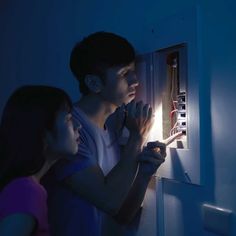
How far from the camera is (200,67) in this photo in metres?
0.92

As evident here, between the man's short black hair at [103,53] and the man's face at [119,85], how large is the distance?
2 centimetres

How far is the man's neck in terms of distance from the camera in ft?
3.53

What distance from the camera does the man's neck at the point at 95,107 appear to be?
1075 millimetres

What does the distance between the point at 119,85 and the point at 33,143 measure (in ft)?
0.99

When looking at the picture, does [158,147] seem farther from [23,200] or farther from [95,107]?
[23,200]

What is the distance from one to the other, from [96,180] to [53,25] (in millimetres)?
1009

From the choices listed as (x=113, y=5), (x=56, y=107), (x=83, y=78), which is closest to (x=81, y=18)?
(x=113, y=5)

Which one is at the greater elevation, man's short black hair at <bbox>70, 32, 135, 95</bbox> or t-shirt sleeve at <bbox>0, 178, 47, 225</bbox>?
man's short black hair at <bbox>70, 32, 135, 95</bbox>

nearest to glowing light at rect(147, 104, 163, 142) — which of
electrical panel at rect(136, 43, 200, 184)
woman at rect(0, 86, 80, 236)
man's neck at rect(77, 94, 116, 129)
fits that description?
electrical panel at rect(136, 43, 200, 184)

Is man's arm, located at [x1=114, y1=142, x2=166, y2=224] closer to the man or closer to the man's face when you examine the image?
the man

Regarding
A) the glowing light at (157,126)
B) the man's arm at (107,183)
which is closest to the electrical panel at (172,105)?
the glowing light at (157,126)

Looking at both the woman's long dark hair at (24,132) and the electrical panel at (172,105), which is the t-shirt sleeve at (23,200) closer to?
the woman's long dark hair at (24,132)

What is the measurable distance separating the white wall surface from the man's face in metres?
0.11

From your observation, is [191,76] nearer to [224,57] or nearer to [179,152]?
[224,57]
